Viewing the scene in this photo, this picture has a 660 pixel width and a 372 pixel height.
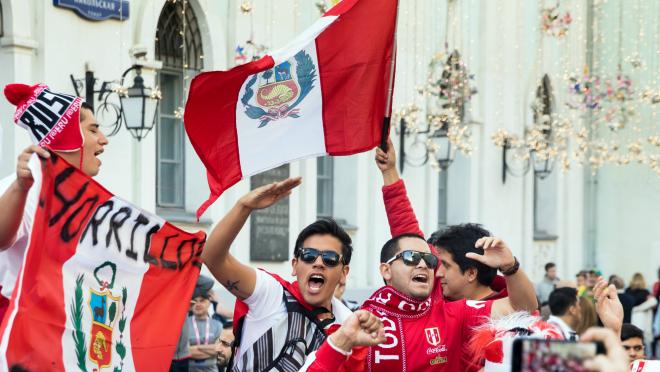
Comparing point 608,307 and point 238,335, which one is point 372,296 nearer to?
point 238,335

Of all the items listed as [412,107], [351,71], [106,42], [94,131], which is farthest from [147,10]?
[94,131]

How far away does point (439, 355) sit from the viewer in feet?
19.8

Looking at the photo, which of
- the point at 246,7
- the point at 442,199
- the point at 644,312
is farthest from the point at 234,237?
the point at 442,199

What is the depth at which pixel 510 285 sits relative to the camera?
6078mm

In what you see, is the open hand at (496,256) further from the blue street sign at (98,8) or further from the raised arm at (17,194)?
the blue street sign at (98,8)

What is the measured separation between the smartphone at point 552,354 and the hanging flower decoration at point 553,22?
22.2 m

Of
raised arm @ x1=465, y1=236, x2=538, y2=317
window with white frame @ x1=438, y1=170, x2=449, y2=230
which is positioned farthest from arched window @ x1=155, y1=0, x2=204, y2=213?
raised arm @ x1=465, y1=236, x2=538, y2=317

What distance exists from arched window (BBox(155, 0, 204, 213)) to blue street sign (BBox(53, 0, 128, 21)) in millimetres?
1060

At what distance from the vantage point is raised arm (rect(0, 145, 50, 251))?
191 inches

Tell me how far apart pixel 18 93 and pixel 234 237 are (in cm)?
100

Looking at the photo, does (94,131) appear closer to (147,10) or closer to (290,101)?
(290,101)

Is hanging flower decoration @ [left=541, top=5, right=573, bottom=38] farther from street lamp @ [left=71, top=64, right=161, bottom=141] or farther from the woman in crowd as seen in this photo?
street lamp @ [left=71, top=64, right=161, bottom=141]

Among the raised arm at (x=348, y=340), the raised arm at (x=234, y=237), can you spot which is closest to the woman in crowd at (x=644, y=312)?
the raised arm at (x=234, y=237)

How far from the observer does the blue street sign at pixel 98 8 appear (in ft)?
48.1
